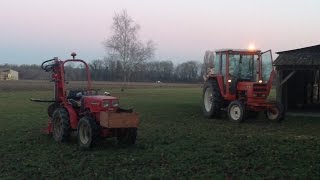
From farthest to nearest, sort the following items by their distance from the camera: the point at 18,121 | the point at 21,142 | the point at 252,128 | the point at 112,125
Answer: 1. the point at 18,121
2. the point at 252,128
3. the point at 21,142
4. the point at 112,125

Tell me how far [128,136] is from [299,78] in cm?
1826

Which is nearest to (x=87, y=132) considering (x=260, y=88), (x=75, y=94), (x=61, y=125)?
(x=61, y=125)

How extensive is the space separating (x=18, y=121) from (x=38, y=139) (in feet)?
16.7

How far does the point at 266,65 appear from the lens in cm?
1977

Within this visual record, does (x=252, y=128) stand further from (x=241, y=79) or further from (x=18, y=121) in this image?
(x=18, y=121)

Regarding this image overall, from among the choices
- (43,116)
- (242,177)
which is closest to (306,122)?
(43,116)

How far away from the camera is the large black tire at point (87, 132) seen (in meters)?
11.7

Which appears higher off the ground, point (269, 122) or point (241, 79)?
point (241, 79)

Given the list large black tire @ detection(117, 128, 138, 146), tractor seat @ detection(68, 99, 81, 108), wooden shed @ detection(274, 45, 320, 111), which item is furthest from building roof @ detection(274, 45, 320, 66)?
tractor seat @ detection(68, 99, 81, 108)

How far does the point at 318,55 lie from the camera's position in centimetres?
2173

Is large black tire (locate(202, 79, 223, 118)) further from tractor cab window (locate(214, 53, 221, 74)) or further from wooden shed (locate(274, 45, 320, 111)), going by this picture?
wooden shed (locate(274, 45, 320, 111))

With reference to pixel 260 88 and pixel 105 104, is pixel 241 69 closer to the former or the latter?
pixel 260 88

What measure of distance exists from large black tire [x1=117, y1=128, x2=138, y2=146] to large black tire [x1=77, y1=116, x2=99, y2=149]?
0.72 meters

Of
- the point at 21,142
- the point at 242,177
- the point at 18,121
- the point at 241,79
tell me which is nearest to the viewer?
the point at 242,177
